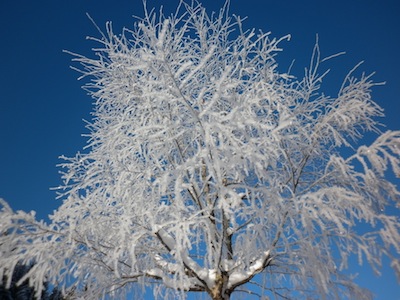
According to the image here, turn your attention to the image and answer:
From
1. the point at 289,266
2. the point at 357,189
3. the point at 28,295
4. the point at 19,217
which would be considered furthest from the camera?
the point at 28,295

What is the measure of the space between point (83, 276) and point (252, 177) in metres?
3.31

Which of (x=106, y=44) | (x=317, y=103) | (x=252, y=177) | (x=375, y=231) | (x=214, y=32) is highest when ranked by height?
(x=214, y=32)

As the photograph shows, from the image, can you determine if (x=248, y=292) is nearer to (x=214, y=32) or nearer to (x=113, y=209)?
(x=113, y=209)

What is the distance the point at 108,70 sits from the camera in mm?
5125

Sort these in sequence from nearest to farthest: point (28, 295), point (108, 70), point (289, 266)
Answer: point (289, 266) → point (108, 70) → point (28, 295)

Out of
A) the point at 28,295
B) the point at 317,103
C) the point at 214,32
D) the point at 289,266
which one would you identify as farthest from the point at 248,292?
the point at 28,295

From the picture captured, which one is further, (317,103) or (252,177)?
(252,177)

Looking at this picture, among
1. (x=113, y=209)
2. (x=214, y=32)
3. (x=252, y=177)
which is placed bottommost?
(x=113, y=209)

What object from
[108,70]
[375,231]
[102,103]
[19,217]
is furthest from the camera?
[102,103]

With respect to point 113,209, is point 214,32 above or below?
above

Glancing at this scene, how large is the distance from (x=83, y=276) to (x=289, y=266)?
3.23m

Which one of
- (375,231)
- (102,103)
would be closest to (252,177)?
(375,231)

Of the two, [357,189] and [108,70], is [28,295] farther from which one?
[357,189]

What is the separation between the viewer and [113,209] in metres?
4.38
